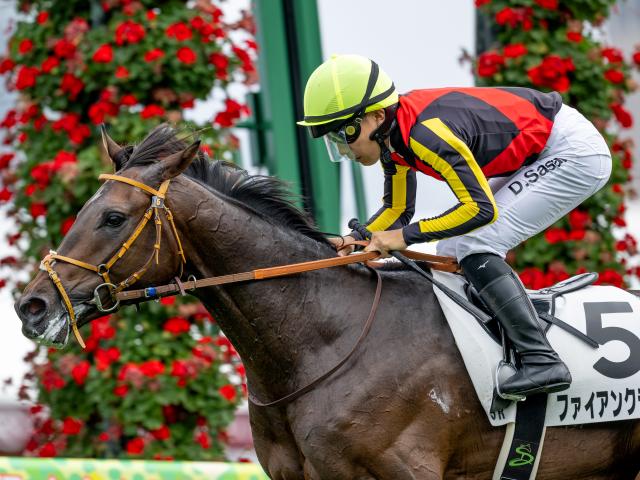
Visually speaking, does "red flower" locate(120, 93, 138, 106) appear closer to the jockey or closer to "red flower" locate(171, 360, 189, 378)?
"red flower" locate(171, 360, 189, 378)

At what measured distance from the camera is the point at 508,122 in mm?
3553

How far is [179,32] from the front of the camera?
223 inches

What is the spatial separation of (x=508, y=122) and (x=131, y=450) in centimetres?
302

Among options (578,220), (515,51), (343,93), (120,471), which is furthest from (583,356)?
(515,51)

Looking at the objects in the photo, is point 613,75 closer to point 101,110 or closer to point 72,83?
point 101,110

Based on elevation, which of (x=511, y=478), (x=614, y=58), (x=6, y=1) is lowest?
(x=511, y=478)

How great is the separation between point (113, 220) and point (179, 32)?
8.64 ft

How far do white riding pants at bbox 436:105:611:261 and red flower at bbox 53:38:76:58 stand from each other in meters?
2.89

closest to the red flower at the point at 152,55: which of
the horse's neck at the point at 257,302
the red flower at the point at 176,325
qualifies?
the red flower at the point at 176,325

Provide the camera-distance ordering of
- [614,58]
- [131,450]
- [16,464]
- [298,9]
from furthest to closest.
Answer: [298,9], [614,58], [131,450], [16,464]

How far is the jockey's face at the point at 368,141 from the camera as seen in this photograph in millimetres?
3516

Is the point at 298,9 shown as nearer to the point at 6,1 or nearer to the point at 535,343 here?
the point at 6,1

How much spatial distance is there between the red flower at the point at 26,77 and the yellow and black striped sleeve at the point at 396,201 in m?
2.68

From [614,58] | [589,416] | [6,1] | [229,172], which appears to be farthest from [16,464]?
[614,58]
